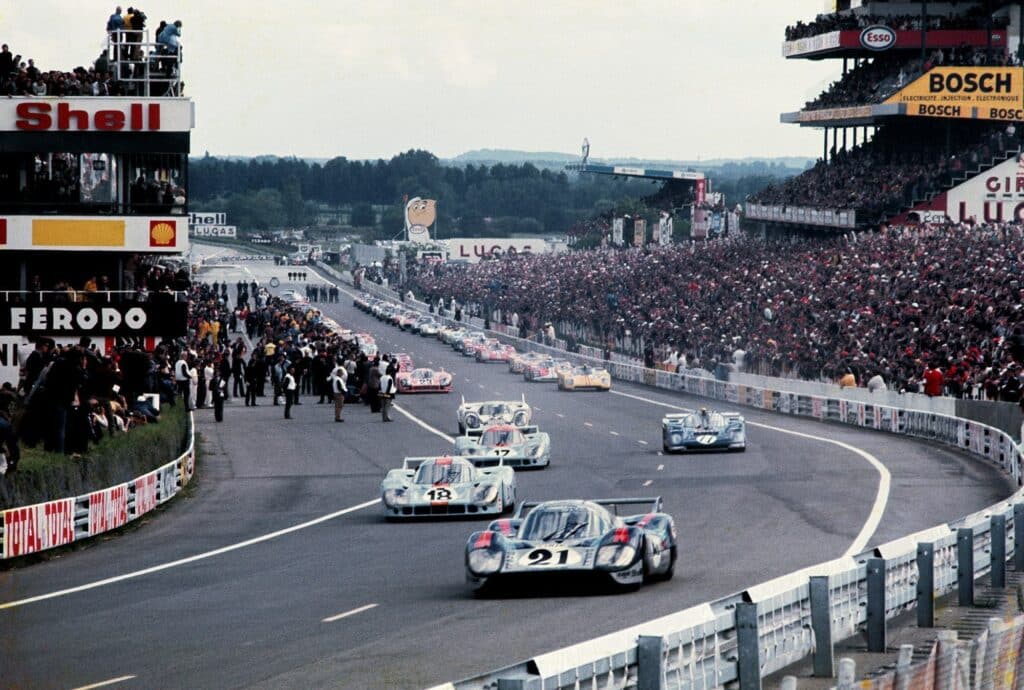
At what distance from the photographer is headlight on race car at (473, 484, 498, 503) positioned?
28.5 meters

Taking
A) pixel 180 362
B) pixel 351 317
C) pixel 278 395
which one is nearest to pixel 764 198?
pixel 351 317

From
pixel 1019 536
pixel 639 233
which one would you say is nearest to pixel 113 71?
pixel 1019 536

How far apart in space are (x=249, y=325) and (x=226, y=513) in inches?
2690

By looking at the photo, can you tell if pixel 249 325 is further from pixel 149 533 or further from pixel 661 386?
pixel 149 533

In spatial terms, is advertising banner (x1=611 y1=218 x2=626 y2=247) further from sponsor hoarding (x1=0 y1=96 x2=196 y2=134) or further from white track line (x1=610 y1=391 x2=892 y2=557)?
sponsor hoarding (x1=0 y1=96 x2=196 y2=134)

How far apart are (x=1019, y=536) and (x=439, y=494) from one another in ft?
37.6

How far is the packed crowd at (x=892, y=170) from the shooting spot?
87.8m

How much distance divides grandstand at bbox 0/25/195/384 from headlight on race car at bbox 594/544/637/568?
28.4 metres

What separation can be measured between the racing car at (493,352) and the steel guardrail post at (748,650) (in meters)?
76.1

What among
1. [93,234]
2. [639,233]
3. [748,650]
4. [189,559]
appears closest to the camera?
[748,650]

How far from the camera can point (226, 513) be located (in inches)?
1255

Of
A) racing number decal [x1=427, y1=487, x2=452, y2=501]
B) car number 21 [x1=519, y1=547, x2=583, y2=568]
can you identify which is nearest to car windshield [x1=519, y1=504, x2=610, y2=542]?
car number 21 [x1=519, y1=547, x2=583, y2=568]

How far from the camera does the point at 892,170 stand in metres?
92.1

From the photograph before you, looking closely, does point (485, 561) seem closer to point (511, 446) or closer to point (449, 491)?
point (449, 491)
